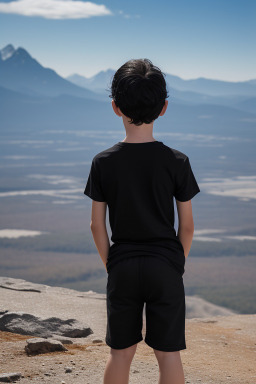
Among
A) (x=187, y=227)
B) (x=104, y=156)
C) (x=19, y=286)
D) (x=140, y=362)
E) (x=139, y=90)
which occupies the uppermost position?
(x=139, y=90)

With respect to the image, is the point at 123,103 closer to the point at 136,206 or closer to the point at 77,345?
the point at 136,206

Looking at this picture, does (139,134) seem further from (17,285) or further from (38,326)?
(17,285)

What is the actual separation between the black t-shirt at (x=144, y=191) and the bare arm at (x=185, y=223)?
5 cm

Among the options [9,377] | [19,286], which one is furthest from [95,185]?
[19,286]

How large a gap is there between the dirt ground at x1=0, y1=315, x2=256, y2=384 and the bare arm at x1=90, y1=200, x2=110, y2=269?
5.40ft

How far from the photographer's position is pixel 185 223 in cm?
312

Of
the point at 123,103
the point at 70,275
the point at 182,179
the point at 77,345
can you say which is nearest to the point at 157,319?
the point at 182,179

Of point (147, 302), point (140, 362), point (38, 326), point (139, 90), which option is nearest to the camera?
point (139, 90)

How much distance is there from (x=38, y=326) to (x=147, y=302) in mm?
3750

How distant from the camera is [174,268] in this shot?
3037 millimetres

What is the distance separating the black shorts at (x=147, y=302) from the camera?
9.80 ft

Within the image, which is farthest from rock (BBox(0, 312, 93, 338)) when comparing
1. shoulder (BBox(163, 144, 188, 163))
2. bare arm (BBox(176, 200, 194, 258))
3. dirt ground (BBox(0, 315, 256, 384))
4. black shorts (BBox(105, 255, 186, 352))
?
shoulder (BBox(163, 144, 188, 163))

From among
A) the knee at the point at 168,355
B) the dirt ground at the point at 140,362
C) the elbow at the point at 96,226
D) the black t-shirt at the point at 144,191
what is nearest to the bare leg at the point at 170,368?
the knee at the point at 168,355

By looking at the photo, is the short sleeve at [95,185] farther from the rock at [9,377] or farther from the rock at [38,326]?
the rock at [38,326]
